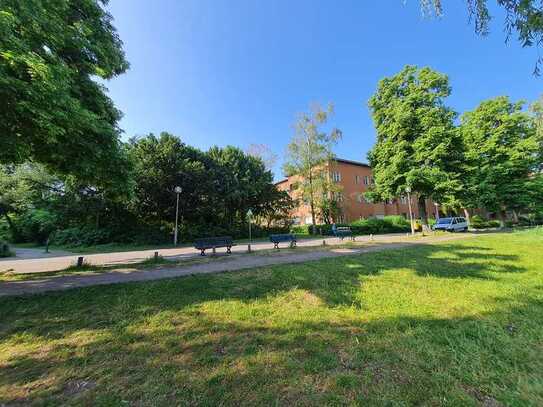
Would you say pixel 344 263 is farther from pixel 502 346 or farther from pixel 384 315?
pixel 502 346

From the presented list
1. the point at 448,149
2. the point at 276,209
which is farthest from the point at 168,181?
the point at 448,149

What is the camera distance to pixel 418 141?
22891 millimetres

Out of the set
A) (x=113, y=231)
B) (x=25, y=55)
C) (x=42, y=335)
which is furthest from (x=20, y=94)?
(x=113, y=231)

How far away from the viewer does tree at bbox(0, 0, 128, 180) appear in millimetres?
4895

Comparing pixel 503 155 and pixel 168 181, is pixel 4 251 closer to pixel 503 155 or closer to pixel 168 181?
pixel 168 181

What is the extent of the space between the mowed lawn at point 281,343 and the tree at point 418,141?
17.5 m

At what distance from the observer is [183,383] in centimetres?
284

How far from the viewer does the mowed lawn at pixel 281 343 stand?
2.65m

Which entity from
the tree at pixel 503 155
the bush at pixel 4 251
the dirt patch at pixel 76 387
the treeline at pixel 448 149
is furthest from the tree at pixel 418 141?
the bush at pixel 4 251

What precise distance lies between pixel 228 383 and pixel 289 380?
713mm

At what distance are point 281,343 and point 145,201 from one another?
76.7ft

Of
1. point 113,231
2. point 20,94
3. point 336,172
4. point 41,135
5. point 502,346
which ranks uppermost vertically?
point 336,172

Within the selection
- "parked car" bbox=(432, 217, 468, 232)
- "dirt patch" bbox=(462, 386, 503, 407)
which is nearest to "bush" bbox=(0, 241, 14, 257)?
"dirt patch" bbox=(462, 386, 503, 407)

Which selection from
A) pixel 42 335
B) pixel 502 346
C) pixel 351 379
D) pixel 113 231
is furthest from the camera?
pixel 113 231
